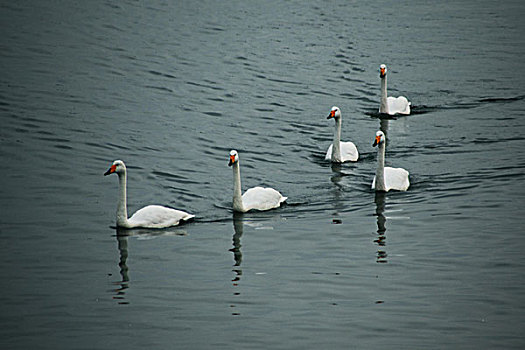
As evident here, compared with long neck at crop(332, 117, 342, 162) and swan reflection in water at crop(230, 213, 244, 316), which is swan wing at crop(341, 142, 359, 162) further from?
swan reflection in water at crop(230, 213, 244, 316)

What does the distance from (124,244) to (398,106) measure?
14.4 m

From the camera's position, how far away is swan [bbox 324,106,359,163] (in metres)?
23.1

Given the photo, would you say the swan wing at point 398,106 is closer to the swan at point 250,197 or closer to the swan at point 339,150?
the swan at point 339,150

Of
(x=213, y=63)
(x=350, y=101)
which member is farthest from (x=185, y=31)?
(x=350, y=101)

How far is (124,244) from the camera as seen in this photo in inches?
654

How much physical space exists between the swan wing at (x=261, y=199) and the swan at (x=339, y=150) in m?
4.25

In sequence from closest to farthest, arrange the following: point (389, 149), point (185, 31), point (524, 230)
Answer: point (524, 230)
point (389, 149)
point (185, 31)

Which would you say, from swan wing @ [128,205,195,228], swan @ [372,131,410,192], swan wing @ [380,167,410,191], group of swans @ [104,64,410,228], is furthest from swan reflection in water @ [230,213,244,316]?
swan wing @ [380,167,410,191]

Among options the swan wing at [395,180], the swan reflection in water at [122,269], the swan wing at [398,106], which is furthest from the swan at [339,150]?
the swan reflection in water at [122,269]

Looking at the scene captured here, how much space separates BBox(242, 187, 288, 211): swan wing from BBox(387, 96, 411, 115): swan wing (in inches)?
416

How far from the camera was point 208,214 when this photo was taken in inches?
744

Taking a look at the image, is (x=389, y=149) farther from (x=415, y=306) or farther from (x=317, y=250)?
(x=415, y=306)

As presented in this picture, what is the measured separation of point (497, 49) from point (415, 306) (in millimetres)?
27712

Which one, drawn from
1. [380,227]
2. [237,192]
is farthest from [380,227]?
[237,192]
